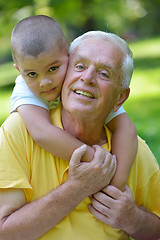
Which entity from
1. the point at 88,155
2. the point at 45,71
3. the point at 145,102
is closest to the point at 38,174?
the point at 88,155

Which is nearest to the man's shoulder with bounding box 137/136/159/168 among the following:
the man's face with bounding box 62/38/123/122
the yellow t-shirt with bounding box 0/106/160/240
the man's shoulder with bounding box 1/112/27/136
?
the man's face with bounding box 62/38/123/122

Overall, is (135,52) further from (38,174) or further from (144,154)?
(38,174)

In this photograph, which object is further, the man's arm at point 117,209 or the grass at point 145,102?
the grass at point 145,102

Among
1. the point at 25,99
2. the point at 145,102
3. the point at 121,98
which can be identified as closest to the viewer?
the point at 25,99

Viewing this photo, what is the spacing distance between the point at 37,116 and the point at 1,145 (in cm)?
28

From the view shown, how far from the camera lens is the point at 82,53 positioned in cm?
264

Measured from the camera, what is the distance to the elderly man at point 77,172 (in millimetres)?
2463

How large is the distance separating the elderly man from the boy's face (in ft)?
0.21

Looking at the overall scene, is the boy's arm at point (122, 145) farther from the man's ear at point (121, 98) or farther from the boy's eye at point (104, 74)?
the boy's eye at point (104, 74)

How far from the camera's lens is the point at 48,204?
8.09 ft

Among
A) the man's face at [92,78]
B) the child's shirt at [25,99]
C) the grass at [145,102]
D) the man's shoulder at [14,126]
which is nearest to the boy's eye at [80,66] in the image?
the man's face at [92,78]

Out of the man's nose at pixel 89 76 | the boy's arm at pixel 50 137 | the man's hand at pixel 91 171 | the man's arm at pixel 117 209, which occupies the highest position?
the man's nose at pixel 89 76

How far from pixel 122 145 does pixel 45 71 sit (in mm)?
696

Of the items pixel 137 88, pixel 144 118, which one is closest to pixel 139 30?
pixel 137 88
